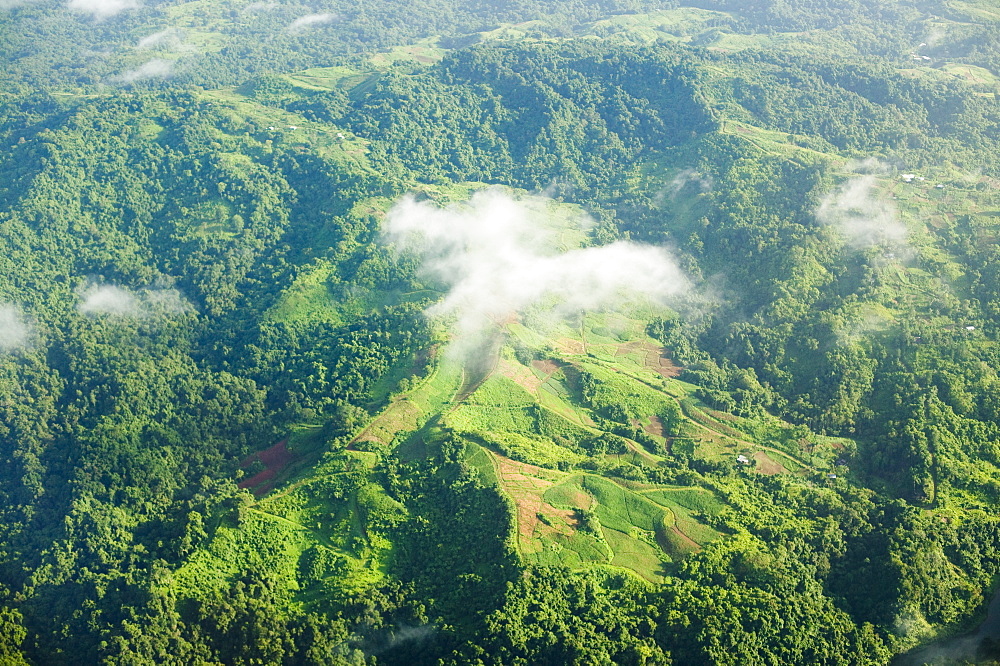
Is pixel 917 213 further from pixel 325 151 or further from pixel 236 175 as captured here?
pixel 236 175

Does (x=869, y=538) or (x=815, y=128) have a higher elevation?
(x=815, y=128)

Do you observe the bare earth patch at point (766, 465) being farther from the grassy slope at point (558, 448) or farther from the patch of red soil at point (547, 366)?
the patch of red soil at point (547, 366)

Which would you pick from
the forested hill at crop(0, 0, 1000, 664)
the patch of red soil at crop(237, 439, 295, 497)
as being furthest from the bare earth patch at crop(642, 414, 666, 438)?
the patch of red soil at crop(237, 439, 295, 497)

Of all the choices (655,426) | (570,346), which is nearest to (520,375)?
(570,346)

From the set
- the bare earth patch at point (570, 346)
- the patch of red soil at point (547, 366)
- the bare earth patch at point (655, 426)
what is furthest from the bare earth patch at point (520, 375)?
the bare earth patch at point (655, 426)

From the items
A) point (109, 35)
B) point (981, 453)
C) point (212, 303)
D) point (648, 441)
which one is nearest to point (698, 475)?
point (648, 441)

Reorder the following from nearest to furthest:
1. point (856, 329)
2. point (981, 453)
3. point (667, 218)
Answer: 1. point (981, 453)
2. point (856, 329)
3. point (667, 218)

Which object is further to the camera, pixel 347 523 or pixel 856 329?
pixel 856 329
